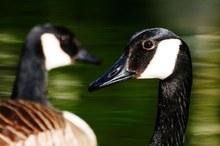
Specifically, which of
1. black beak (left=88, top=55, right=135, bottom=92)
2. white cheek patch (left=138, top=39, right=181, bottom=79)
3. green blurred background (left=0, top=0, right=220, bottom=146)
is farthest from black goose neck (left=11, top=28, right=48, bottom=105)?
Result: white cheek patch (left=138, top=39, right=181, bottom=79)

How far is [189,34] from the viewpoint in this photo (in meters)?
10.9

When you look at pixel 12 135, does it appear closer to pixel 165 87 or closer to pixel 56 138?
pixel 56 138

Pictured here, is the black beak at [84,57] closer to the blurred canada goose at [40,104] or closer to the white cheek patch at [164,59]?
the blurred canada goose at [40,104]

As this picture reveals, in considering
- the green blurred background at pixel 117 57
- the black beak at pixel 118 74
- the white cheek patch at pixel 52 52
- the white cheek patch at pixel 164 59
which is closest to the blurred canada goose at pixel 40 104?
the white cheek patch at pixel 52 52

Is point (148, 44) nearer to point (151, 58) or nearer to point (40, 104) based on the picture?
point (151, 58)

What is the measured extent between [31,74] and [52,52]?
0.32 metres

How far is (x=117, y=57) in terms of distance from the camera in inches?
388

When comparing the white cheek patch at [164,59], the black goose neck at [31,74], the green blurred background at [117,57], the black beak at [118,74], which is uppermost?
the white cheek patch at [164,59]

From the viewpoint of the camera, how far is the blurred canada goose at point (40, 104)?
665 cm

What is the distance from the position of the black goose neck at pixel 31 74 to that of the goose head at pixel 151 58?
183 centimetres

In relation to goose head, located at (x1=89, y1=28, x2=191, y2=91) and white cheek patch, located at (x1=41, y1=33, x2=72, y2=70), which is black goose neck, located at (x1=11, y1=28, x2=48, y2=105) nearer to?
white cheek patch, located at (x1=41, y1=33, x2=72, y2=70)

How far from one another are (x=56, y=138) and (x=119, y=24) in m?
4.77

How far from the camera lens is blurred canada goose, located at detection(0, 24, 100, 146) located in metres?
6.65

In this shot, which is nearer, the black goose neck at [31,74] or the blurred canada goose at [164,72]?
the blurred canada goose at [164,72]
